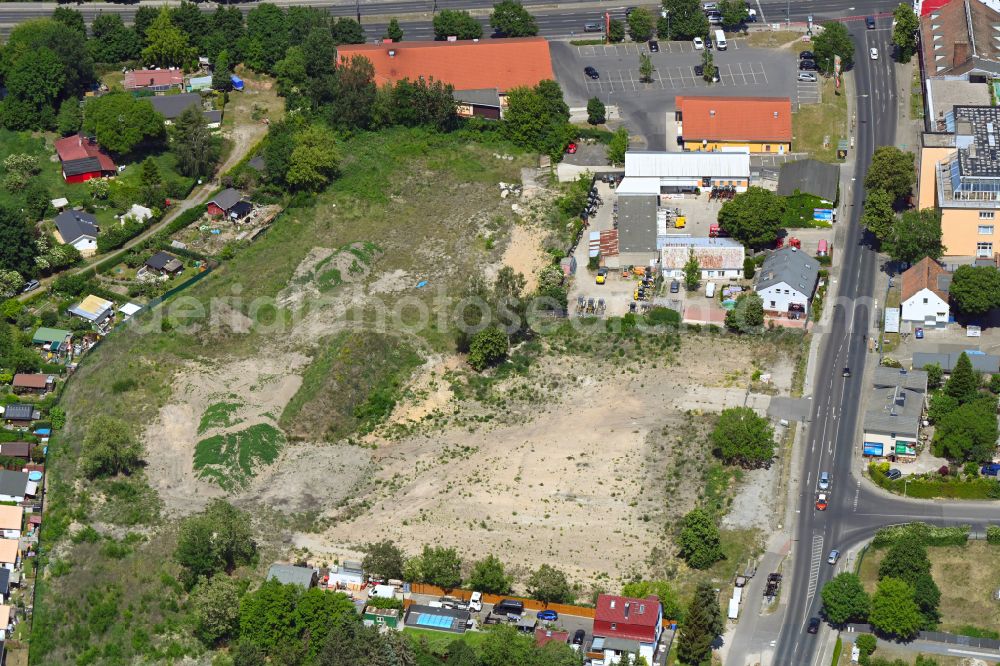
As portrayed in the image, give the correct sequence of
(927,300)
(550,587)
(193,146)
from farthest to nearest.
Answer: (193,146) < (927,300) < (550,587)

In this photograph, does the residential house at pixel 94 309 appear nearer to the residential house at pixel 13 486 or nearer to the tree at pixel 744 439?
the residential house at pixel 13 486

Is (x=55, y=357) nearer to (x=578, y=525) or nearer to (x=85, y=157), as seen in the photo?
(x=85, y=157)

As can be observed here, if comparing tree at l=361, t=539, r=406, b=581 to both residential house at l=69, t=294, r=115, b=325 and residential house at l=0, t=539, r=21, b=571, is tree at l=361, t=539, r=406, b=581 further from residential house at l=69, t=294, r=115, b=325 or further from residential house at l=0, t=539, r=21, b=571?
residential house at l=69, t=294, r=115, b=325

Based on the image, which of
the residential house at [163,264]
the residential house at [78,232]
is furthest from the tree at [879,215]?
the residential house at [78,232]

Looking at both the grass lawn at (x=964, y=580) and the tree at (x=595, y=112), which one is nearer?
the grass lawn at (x=964, y=580)

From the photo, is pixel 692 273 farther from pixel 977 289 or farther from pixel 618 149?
pixel 977 289

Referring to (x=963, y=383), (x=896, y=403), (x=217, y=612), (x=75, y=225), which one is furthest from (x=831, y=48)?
(x=217, y=612)

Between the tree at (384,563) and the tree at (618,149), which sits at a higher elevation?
the tree at (618,149)
